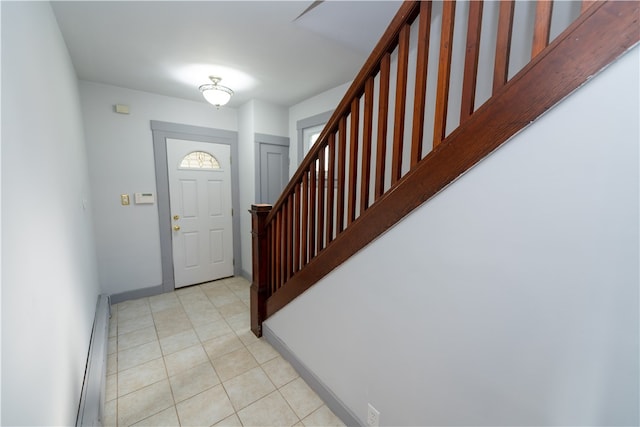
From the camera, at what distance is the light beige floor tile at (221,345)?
214cm

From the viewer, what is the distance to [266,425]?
60.0 inches

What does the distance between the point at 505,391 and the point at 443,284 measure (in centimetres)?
36

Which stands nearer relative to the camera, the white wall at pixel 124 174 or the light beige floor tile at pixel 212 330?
the light beige floor tile at pixel 212 330

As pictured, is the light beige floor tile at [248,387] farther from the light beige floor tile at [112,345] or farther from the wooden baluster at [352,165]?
the wooden baluster at [352,165]

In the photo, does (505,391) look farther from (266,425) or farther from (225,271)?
(225,271)

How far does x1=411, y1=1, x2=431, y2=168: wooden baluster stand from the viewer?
3.19 feet

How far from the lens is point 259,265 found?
2.24 meters

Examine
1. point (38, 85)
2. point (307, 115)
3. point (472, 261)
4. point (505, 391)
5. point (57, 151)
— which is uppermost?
point (307, 115)

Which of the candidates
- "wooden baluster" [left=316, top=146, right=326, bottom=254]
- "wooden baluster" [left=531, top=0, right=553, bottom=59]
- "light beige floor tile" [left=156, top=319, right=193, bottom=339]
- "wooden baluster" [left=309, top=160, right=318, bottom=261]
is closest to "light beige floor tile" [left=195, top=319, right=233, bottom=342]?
"light beige floor tile" [left=156, top=319, right=193, bottom=339]

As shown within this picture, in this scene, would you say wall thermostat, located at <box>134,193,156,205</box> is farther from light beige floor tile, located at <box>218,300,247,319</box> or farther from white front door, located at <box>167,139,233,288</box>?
light beige floor tile, located at <box>218,300,247,319</box>

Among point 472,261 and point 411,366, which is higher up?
point 472,261

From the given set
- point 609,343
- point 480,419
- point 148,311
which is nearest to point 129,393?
point 148,311

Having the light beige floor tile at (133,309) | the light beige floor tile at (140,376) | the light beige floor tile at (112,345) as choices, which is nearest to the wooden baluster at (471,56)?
the light beige floor tile at (140,376)

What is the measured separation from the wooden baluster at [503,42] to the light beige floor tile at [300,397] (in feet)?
6.27
